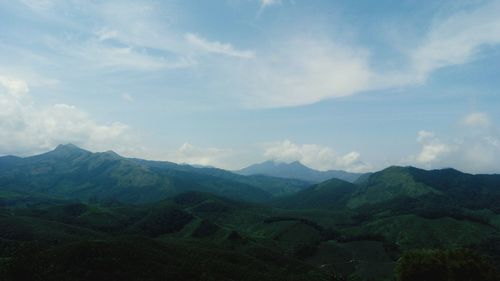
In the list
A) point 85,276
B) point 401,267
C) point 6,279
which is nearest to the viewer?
point 6,279

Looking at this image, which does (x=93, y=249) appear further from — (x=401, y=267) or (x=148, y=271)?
(x=401, y=267)

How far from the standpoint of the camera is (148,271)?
7731 inches

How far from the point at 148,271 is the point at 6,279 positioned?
114 m

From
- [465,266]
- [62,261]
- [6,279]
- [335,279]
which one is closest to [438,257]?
[465,266]

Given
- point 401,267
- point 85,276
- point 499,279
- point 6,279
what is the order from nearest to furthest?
point 6,279 → point 499,279 → point 401,267 → point 85,276

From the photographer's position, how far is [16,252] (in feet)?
301

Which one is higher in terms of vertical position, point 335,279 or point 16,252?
point 16,252

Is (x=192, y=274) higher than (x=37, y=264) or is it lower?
lower

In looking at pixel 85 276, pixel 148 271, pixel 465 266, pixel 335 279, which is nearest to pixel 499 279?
pixel 465 266

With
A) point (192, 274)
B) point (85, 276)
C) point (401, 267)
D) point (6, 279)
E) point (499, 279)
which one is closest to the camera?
point (6, 279)

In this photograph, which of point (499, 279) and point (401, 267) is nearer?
point (499, 279)

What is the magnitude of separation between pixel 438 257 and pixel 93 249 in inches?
5696

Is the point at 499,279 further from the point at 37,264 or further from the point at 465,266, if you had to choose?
the point at 37,264

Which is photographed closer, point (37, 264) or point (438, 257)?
point (37, 264)
